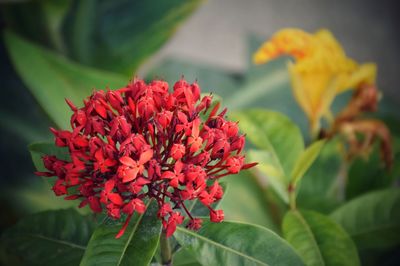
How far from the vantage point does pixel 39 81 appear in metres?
0.74

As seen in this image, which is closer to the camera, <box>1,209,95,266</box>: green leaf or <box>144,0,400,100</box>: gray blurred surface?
<box>1,209,95,266</box>: green leaf

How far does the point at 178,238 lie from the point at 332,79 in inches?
15.6

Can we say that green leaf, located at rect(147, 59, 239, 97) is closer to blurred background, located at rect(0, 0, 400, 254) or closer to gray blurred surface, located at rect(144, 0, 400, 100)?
blurred background, located at rect(0, 0, 400, 254)

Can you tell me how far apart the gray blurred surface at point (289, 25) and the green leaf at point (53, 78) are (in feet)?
1.68

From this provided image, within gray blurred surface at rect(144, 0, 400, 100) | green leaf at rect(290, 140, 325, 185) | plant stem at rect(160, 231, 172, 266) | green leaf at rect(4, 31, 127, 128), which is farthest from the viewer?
gray blurred surface at rect(144, 0, 400, 100)

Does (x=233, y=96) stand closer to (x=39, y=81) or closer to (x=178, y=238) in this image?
(x=39, y=81)

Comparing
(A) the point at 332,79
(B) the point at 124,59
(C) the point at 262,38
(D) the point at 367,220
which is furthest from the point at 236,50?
(D) the point at 367,220

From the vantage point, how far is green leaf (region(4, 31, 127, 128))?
731mm

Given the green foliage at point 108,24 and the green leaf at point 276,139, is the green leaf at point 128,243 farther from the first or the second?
the green foliage at point 108,24

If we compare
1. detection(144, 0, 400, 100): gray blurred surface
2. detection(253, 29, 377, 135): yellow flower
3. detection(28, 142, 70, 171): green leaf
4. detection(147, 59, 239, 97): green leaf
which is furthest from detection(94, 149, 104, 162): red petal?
detection(144, 0, 400, 100): gray blurred surface

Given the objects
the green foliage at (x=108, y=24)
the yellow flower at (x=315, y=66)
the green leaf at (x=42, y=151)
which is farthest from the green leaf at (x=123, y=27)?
the green leaf at (x=42, y=151)

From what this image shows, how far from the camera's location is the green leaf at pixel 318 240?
0.54 metres

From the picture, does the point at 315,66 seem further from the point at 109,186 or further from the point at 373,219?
the point at 109,186

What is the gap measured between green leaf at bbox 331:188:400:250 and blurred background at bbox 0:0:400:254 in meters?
0.13
